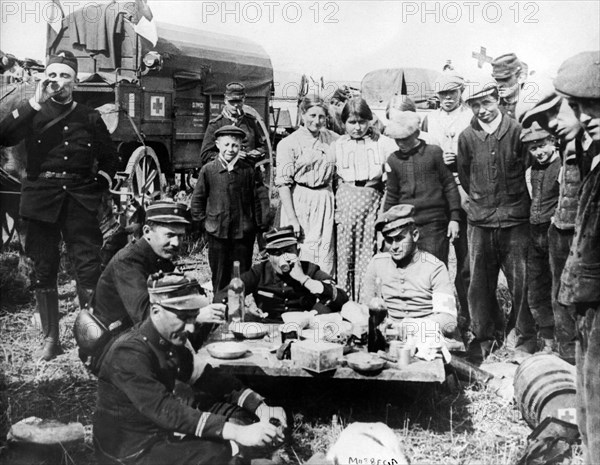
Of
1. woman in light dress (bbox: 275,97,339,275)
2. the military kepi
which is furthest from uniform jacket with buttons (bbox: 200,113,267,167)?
the military kepi

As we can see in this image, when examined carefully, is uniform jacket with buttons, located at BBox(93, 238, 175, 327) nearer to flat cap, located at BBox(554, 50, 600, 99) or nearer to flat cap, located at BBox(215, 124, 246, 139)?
flat cap, located at BBox(215, 124, 246, 139)

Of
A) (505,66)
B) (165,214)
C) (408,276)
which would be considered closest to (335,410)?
(408,276)

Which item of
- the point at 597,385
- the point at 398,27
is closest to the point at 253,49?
the point at 398,27

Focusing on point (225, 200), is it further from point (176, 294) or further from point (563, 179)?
point (563, 179)

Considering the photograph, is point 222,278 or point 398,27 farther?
point 222,278

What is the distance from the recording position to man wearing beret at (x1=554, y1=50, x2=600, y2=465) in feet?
9.39

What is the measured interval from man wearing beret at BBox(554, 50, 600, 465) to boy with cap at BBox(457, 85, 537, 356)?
100 centimetres

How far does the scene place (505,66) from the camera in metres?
3.95

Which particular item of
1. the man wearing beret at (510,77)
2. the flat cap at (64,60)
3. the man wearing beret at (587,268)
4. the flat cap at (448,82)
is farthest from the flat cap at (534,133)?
the flat cap at (64,60)

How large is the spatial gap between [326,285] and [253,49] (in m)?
3.42

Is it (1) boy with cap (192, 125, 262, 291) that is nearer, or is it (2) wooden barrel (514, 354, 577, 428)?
(2) wooden barrel (514, 354, 577, 428)

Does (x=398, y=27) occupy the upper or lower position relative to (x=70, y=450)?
upper

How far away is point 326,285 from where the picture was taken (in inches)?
162

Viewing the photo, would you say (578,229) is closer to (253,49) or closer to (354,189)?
(354,189)
